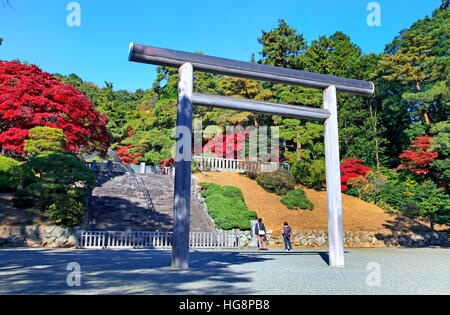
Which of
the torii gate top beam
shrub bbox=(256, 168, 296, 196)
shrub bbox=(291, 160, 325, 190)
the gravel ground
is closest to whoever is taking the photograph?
the gravel ground

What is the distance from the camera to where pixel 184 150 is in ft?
24.2

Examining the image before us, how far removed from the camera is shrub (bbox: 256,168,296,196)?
24672 mm

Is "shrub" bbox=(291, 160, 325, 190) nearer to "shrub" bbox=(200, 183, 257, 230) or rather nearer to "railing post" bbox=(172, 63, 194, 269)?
"shrub" bbox=(200, 183, 257, 230)

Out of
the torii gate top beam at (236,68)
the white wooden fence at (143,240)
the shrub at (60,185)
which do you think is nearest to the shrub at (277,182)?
the white wooden fence at (143,240)

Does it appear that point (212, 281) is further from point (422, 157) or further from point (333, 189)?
point (422, 157)

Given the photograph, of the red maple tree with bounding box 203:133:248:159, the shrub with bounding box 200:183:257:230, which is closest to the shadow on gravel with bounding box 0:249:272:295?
the shrub with bounding box 200:183:257:230

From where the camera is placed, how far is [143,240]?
50.5 feet

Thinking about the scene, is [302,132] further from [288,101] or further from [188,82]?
[188,82]

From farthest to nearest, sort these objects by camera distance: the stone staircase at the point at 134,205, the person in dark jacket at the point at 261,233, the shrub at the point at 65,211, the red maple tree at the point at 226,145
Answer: the red maple tree at the point at 226,145
the stone staircase at the point at 134,205
the person in dark jacket at the point at 261,233
the shrub at the point at 65,211

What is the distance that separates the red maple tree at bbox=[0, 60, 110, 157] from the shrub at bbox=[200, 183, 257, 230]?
8878 millimetres

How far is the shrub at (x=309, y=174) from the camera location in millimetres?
26672

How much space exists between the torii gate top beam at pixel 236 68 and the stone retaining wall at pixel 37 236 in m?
10.5

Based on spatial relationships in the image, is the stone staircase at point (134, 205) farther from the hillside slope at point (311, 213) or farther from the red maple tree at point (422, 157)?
the red maple tree at point (422, 157)
